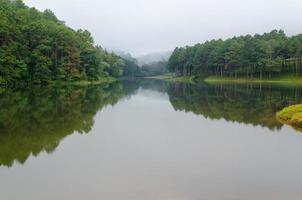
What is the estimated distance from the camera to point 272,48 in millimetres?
120812

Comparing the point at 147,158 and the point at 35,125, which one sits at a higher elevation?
the point at 35,125

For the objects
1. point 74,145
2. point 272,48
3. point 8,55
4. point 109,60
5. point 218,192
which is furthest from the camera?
point 109,60

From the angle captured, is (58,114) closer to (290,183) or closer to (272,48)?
(290,183)

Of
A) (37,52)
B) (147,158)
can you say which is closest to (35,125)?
(147,158)

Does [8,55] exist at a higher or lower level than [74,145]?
higher

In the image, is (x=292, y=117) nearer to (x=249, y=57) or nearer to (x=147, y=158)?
(x=147, y=158)

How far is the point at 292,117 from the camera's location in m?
33.5

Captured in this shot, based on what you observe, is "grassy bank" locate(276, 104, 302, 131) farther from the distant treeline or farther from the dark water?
the distant treeline

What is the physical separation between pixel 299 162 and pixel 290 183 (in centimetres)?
392

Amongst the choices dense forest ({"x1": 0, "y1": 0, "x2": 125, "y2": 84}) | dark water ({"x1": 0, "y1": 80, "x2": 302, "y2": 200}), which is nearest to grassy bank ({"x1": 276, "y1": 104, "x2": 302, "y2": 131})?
dark water ({"x1": 0, "y1": 80, "x2": 302, "y2": 200})

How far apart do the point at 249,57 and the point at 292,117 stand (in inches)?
3845

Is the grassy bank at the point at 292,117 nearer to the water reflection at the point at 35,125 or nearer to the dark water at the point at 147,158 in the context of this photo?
the dark water at the point at 147,158

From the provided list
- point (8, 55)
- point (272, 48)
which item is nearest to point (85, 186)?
point (8, 55)

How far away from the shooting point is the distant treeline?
117000mm
